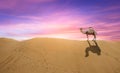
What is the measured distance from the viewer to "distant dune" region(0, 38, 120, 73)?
21.8 metres

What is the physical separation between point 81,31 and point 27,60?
868cm

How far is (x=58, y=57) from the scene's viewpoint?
2350 centimetres

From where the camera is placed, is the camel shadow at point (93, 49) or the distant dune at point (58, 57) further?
the camel shadow at point (93, 49)

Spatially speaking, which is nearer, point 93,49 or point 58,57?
point 58,57

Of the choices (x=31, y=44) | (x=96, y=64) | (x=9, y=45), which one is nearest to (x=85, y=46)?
(x=96, y=64)

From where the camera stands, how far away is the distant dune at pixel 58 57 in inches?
859

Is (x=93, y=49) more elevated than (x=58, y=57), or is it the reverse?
(x=93, y=49)

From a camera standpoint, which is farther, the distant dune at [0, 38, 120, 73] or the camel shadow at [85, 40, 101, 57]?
the camel shadow at [85, 40, 101, 57]

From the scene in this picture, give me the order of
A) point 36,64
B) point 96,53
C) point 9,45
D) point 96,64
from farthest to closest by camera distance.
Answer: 1. point 9,45
2. point 96,53
3. point 96,64
4. point 36,64

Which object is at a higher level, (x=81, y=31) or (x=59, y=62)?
(x=81, y=31)

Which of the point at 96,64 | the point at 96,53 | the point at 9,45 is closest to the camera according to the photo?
the point at 96,64

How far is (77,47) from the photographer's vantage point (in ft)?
86.0

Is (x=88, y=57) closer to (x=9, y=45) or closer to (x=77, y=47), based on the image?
(x=77, y=47)

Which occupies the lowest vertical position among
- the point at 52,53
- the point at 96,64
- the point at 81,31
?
the point at 96,64
